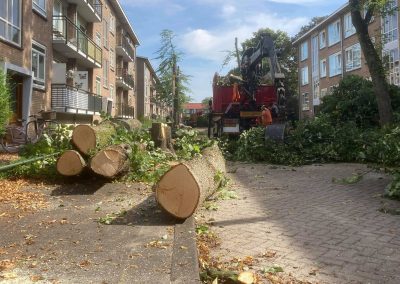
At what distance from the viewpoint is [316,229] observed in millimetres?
5141

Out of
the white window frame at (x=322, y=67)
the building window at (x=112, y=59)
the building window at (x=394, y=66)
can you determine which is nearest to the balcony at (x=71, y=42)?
the building window at (x=112, y=59)

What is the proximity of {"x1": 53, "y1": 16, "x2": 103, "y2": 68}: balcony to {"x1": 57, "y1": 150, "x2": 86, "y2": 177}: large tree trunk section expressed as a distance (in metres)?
13.9

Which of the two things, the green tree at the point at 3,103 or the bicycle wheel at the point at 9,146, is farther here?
the bicycle wheel at the point at 9,146

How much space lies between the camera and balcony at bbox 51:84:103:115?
64.2 ft

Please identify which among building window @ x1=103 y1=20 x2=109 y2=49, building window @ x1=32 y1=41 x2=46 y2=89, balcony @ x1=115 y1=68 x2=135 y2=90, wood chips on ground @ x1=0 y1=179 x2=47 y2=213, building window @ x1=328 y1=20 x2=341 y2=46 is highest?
building window @ x1=328 y1=20 x2=341 y2=46

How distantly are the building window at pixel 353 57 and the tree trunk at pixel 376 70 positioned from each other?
1984 centimetres

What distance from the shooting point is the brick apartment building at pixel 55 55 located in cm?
1547

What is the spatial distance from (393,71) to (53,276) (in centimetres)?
2926

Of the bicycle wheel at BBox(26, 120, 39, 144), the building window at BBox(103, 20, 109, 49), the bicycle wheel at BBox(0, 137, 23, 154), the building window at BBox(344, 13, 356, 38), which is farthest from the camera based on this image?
the building window at BBox(344, 13, 356, 38)

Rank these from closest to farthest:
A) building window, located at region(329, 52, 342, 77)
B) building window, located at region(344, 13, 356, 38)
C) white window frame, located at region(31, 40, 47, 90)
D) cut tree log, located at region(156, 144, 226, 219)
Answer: cut tree log, located at region(156, 144, 226, 219)
white window frame, located at region(31, 40, 47, 90)
building window, located at region(344, 13, 356, 38)
building window, located at region(329, 52, 342, 77)

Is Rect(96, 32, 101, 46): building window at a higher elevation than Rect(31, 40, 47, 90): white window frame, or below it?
higher

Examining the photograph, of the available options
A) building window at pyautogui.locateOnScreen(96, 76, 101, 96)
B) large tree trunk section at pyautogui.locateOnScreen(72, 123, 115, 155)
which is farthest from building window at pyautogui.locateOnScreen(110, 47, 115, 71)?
large tree trunk section at pyautogui.locateOnScreen(72, 123, 115, 155)

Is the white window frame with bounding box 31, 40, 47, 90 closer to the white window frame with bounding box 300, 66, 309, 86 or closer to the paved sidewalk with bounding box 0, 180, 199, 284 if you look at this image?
the paved sidewalk with bounding box 0, 180, 199, 284

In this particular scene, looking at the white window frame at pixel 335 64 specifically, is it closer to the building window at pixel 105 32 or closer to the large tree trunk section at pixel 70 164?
the building window at pixel 105 32
